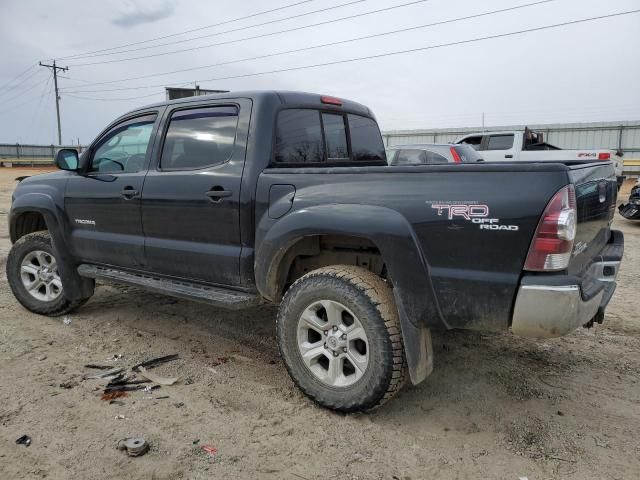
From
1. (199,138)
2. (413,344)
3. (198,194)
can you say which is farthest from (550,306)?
(199,138)

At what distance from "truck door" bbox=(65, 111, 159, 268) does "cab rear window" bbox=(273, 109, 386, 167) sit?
118 centimetres

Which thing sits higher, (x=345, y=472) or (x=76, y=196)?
(x=76, y=196)

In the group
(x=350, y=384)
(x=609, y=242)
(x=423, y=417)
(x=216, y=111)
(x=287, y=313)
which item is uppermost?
(x=216, y=111)

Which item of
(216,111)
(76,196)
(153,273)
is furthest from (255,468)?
(76,196)

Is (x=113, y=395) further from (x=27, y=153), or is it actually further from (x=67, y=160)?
(x=27, y=153)

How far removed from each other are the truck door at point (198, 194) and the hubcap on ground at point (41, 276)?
4.57ft

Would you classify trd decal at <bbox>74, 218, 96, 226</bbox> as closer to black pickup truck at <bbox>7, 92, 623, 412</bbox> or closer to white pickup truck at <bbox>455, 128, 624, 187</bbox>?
black pickup truck at <bbox>7, 92, 623, 412</bbox>

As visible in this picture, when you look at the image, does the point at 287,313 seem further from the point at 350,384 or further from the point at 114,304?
the point at 114,304

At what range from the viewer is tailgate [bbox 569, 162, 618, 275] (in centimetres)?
257

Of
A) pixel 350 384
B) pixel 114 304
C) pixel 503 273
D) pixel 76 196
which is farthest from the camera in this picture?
pixel 114 304

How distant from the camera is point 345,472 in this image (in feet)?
8.23

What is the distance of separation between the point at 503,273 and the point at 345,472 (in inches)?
49.8

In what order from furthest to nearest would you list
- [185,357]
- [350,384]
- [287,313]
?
[185,357] → [287,313] → [350,384]

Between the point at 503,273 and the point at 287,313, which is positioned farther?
the point at 287,313
